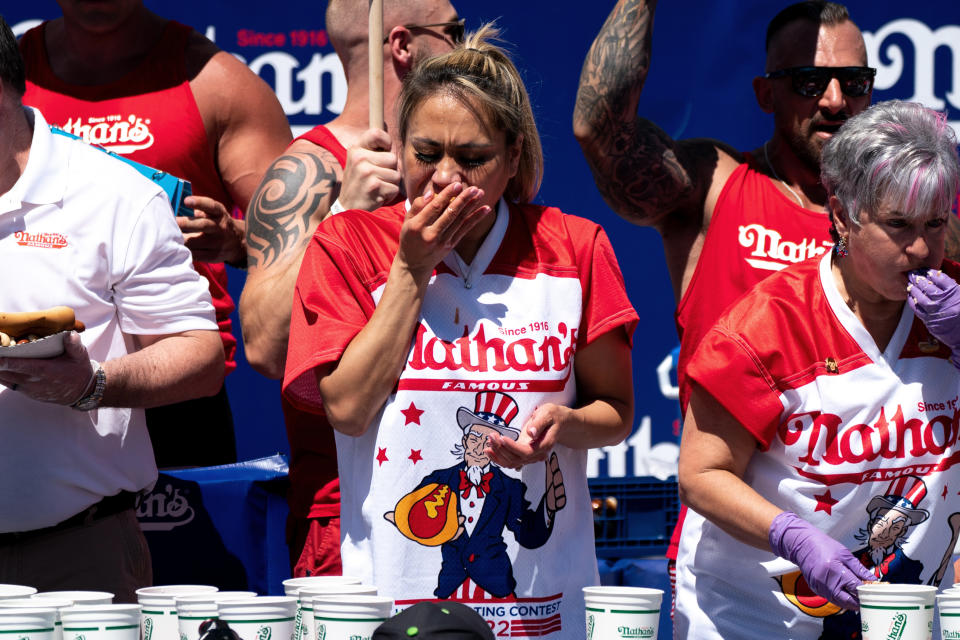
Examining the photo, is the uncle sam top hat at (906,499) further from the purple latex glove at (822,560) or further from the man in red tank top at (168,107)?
the man in red tank top at (168,107)

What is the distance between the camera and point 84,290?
2.71m

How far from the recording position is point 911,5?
4.57 meters

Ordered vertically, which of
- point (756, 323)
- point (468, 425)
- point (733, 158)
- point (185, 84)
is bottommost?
point (468, 425)

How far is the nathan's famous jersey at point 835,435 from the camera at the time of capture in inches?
94.1

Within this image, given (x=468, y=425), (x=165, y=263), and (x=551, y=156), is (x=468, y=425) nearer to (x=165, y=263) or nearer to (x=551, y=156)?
(x=165, y=263)

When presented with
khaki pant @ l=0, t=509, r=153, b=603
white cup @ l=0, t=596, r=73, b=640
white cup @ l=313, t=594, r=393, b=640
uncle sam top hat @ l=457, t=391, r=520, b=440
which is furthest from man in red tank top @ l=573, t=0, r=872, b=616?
white cup @ l=0, t=596, r=73, b=640

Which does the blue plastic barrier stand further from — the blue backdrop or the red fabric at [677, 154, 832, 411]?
the red fabric at [677, 154, 832, 411]

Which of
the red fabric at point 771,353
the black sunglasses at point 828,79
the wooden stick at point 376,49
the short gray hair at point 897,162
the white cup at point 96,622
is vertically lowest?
the white cup at point 96,622

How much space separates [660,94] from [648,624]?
3019mm

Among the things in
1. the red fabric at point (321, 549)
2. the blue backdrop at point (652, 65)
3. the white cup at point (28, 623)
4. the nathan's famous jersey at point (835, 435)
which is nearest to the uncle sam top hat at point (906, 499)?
the nathan's famous jersey at point (835, 435)

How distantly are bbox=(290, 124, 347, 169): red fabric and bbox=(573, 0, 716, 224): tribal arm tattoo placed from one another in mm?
718

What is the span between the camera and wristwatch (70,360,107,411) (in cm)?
258

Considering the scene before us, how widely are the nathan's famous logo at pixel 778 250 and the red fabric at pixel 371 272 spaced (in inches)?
33.7

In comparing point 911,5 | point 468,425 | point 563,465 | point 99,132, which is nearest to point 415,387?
point 468,425
